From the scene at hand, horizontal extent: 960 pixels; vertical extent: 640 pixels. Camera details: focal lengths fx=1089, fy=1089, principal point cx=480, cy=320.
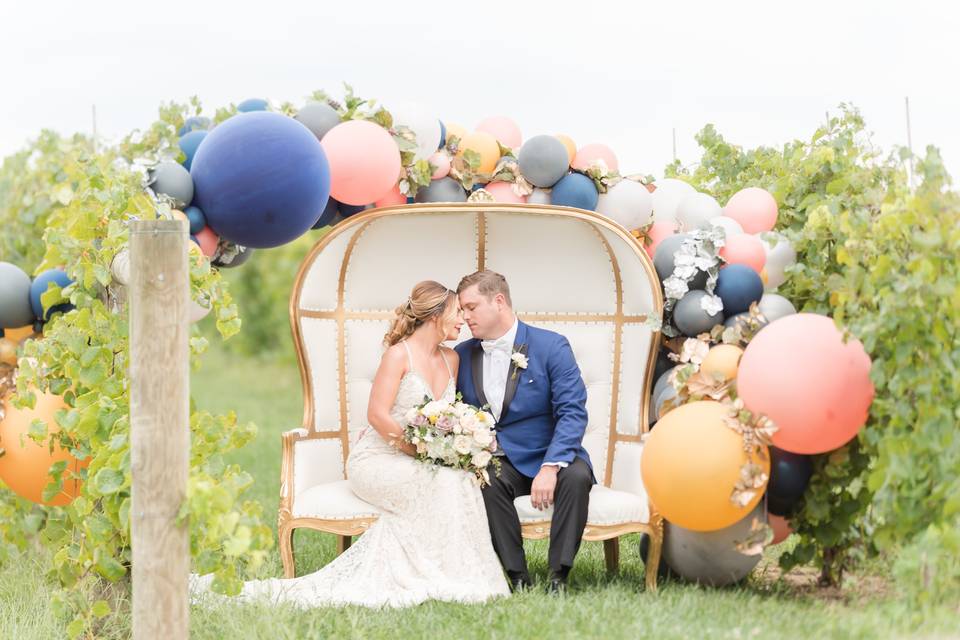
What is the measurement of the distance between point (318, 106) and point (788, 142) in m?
2.36

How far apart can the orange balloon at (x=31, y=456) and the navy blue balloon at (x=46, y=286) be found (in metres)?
0.45

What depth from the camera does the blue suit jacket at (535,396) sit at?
4.95 m

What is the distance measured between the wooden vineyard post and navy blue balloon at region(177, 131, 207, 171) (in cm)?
127

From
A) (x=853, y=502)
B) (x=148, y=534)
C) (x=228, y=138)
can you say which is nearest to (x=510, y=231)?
(x=228, y=138)

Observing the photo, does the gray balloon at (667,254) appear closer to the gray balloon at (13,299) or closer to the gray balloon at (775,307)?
the gray balloon at (775,307)

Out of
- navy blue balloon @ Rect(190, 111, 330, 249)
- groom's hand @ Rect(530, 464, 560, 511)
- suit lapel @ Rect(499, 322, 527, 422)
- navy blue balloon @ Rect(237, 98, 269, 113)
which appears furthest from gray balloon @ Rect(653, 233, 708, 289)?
navy blue balloon @ Rect(237, 98, 269, 113)

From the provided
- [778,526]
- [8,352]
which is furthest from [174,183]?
[778,526]

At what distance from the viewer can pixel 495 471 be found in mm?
4793

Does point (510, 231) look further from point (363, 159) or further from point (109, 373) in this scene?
point (109, 373)

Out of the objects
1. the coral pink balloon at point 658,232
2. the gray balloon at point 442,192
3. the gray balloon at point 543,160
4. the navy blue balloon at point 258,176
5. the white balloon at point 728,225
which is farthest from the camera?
the coral pink balloon at point 658,232

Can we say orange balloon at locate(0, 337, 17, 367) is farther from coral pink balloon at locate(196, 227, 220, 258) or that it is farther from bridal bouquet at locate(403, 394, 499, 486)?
bridal bouquet at locate(403, 394, 499, 486)

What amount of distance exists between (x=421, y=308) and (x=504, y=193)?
2.61ft

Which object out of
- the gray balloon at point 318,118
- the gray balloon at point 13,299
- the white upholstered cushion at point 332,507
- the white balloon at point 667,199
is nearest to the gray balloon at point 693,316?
the white balloon at point 667,199

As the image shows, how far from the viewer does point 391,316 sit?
18.3 ft
